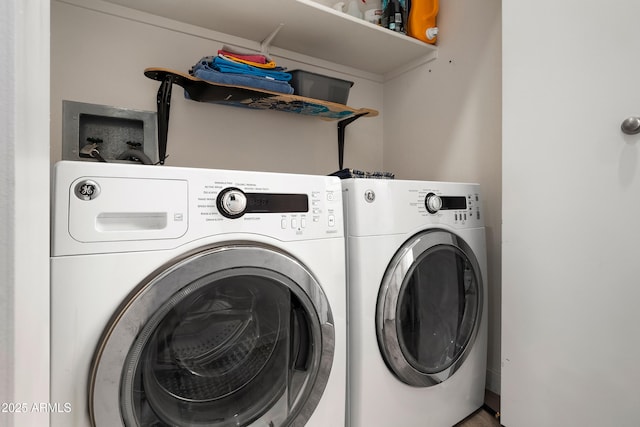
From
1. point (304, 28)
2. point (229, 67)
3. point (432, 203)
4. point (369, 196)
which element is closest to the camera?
point (369, 196)

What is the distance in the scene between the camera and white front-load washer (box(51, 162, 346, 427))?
0.60m

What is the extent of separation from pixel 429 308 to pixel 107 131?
141cm

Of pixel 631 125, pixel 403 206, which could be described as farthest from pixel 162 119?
pixel 631 125

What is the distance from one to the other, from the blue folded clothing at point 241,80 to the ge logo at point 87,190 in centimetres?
73

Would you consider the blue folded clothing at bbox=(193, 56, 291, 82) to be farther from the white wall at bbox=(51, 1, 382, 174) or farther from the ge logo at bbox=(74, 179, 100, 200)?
the ge logo at bbox=(74, 179, 100, 200)

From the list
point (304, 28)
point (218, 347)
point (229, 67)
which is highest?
point (304, 28)

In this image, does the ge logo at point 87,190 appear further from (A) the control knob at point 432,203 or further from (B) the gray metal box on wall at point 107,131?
(A) the control knob at point 432,203

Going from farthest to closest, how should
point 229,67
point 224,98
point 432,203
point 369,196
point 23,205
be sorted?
point 224,98 → point 229,67 → point 432,203 → point 369,196 → point 23,205

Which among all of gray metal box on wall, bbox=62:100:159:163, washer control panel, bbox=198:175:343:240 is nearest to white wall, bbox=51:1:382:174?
gray metal box on wall, bbox=62:100:159:163

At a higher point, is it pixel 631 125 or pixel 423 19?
pixel 423 19

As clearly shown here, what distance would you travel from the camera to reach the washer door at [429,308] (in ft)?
3.19

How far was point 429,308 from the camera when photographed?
1111 millimetres

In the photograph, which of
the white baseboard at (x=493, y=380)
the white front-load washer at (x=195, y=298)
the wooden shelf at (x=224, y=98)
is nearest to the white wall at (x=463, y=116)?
→ the white baseboard at (x=493, y=380)

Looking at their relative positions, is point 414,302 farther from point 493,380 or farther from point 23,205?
point 23,205
